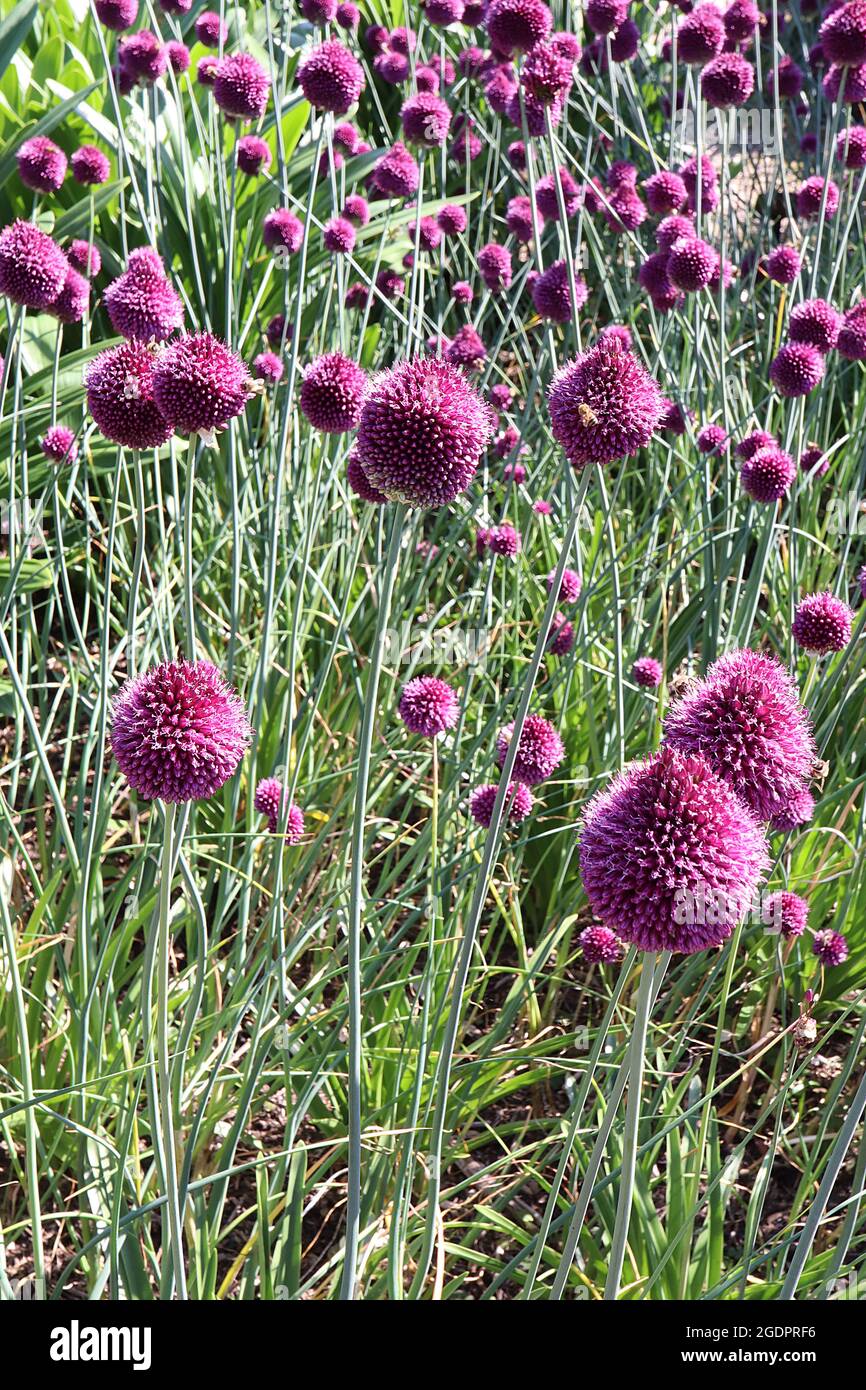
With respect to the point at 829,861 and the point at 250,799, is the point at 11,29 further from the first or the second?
the point at 829,861

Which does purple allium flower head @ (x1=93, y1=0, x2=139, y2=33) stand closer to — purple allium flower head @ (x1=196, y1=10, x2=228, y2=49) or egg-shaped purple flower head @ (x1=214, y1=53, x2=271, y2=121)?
egg-shaped purple flower head @ (x1=214, y1=53, x2=271, y2=121)

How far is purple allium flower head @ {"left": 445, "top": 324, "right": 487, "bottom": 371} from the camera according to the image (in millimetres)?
2658

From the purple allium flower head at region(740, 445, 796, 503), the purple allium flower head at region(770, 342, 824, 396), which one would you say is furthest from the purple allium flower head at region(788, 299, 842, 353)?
the purple allium flower head at region(740, 445, 796, 503)

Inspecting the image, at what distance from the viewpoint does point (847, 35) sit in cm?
258

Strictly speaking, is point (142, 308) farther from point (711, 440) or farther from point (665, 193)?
point (665, 193)

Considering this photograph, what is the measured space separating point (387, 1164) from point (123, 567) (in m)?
1.38

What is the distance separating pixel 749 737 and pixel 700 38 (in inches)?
88.5

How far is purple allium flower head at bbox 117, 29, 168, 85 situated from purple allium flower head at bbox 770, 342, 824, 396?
4.55 feet

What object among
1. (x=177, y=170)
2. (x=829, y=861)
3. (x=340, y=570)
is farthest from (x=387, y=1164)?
(x=177, y=170)

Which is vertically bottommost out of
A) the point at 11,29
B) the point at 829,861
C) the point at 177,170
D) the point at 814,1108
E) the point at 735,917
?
the point at 814,1108

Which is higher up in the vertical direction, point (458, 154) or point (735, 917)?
point (458, 154)

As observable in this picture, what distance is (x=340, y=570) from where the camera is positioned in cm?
306
